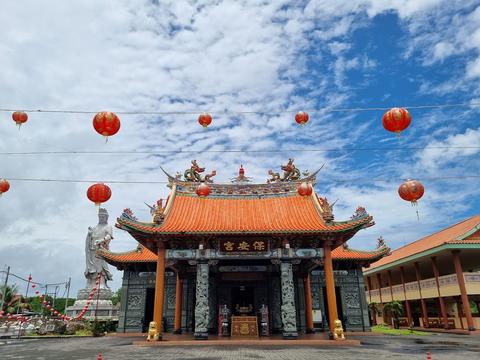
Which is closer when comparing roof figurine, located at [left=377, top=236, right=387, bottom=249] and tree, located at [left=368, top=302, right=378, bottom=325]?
roof figurine, located at [left=377, top=236, right=387, bottom=249]

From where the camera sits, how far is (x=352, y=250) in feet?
72.1

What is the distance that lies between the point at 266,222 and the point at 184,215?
427cm

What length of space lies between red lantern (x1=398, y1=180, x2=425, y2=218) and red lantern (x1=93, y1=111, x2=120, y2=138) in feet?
30.8

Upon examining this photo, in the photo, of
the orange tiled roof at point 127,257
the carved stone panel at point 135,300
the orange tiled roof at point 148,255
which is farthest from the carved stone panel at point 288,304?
the carved stone panel at point 135,300

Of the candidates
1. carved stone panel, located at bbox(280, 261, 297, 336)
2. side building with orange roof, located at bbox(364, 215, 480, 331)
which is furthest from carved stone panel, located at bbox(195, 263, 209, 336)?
side building with orange roof, located at bbox(364, 215, 480, 331)

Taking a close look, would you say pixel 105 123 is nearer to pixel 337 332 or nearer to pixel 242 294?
pixel 337 332

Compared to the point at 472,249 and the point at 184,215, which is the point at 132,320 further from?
the point at 472,249

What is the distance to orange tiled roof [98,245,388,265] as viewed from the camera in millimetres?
20531

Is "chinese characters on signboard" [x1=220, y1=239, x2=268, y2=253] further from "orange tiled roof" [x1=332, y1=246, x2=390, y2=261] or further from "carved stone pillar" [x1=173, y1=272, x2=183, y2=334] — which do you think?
"orange tiled roof" [x1=332, y1=246, x2=390, y2=261]

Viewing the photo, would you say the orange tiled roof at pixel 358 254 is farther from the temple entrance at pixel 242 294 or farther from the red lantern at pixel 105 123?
the red lantern at pixel 105 123

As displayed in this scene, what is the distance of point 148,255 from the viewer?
69.7 ft

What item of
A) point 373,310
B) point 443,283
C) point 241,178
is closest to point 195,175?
point 241,178

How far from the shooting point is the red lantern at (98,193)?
11.7m

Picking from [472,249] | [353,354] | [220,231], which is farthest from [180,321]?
[472,249]
